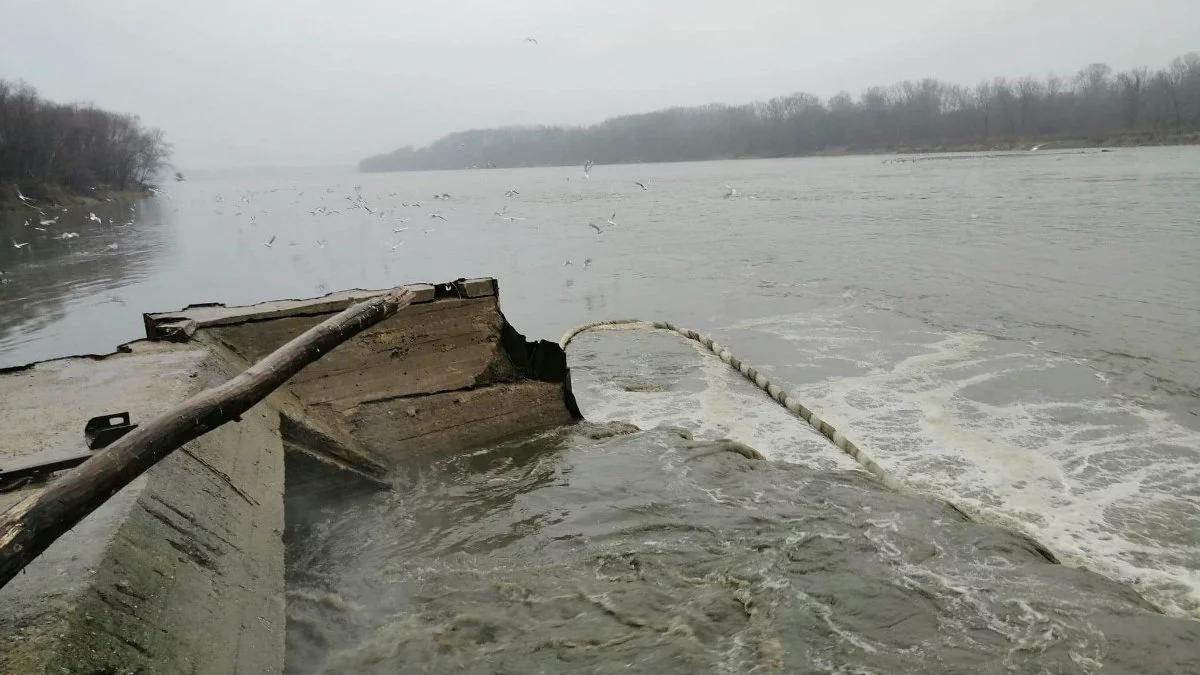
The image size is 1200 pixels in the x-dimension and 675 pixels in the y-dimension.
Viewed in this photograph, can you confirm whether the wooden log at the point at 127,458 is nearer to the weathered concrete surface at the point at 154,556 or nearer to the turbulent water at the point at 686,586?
the weathered concrete surface at the point at 154,556

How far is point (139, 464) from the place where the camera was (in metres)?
2.84

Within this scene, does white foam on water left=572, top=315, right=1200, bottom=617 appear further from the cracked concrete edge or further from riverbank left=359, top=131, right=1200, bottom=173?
riverbank left=359, top=131, right=1200, bottom=173

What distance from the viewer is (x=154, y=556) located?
3291mm

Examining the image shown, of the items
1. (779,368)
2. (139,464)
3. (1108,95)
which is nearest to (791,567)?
(139,464)

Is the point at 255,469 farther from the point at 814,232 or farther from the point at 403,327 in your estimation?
the point at 814,232

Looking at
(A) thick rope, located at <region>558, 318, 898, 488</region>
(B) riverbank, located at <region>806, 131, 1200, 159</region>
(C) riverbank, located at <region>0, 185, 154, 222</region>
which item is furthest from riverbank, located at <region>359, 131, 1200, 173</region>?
(A) thick rope, located at <region>558, 318, 898, 488</region>

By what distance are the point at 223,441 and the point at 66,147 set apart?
80.8 metres

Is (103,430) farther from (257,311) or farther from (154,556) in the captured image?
(257,311)

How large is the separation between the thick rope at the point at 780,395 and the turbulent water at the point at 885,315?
0.53 ft

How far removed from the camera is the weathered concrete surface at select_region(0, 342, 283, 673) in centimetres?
275

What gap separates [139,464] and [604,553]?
312 centimetres

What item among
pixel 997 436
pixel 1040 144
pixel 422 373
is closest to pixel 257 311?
pixel 422 373

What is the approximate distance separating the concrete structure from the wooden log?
473 mm

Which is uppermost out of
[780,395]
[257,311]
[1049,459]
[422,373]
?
[257,311]
